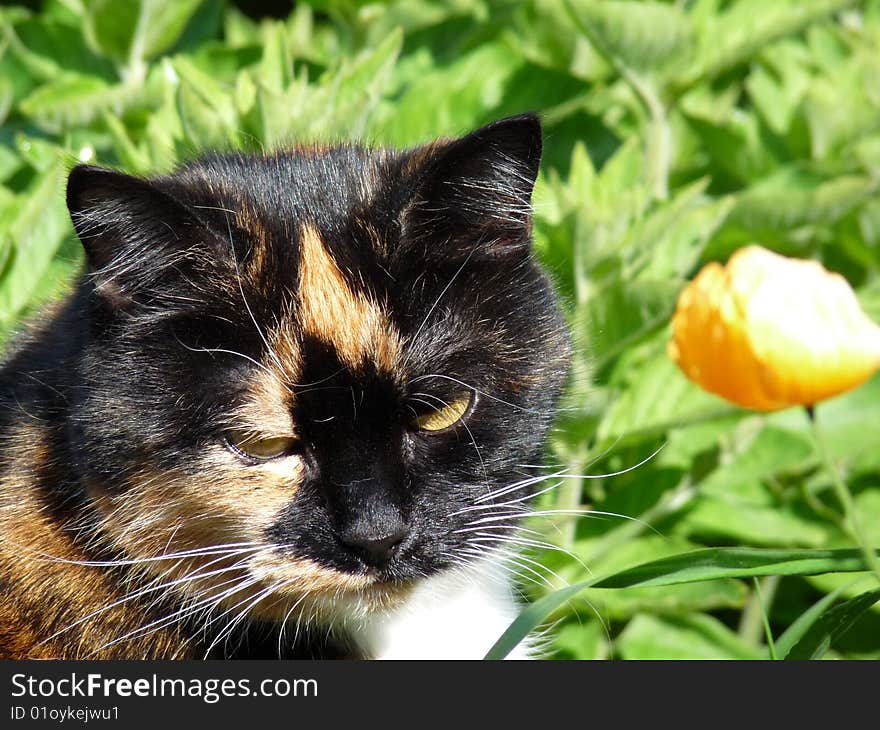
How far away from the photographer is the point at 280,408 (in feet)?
4.69

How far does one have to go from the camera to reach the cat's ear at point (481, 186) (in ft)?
4.95

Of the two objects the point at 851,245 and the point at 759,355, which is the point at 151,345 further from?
the point at 851,245

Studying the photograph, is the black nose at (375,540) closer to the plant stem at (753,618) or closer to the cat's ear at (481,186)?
the cat's ear at (481,186)

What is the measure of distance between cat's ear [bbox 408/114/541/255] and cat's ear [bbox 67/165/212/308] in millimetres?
308

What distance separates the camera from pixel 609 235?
6.81 feet

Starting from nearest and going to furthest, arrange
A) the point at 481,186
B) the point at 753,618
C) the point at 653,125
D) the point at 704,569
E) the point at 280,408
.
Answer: the point at 704,569, the point at 280,408, the point at 481,186, the point at 753,618, the point at 653,125

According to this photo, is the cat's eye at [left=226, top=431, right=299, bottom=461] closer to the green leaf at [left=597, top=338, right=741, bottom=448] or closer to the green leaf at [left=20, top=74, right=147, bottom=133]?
the green leaf at [left=597, top=338, right=741, bottom=448]

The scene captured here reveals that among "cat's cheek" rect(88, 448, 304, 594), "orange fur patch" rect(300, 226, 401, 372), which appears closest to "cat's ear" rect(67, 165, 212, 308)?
"orange fur patch" rect(300, 226, 401, 372)

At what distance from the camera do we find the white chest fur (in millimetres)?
1664

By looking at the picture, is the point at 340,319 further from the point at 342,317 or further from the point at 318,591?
the point at 318,591

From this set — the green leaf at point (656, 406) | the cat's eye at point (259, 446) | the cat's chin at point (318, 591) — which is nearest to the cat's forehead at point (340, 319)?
the cat's eye at point (259, 446)

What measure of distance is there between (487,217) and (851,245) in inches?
53.8

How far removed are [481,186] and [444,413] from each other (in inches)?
12.7

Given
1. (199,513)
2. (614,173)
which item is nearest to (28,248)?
(199,513)
